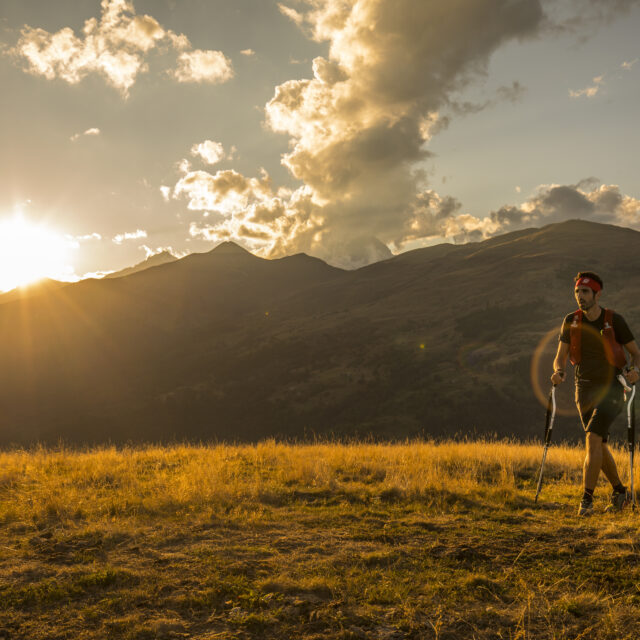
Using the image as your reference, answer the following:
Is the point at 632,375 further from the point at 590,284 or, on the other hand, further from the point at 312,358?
the point at 312,358

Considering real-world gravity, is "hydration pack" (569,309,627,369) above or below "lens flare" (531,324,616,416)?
above

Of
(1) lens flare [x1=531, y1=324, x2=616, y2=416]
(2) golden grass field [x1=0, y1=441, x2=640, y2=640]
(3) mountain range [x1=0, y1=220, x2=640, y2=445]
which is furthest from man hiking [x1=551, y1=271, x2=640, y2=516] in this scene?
(1) lens flare [x1=531, y1=324, x2=616, y2=416]

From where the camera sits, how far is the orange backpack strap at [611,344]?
5812 millimetres

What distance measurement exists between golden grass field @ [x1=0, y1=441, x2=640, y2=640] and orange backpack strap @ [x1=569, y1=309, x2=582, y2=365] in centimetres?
195

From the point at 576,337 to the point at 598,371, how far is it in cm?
50

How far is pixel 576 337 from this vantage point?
600 cm

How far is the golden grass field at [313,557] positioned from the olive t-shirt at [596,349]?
166cm

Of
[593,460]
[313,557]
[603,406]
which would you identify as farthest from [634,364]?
[313,557]

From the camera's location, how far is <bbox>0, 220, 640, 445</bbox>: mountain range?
79.1 meters

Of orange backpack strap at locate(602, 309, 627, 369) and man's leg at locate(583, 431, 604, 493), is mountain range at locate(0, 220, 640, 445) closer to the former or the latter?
man's leg at locate(583, 431, 604, 493)

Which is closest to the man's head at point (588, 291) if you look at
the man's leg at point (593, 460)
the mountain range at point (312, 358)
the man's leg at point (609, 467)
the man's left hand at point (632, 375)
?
the man's left hand at point (632, 375)

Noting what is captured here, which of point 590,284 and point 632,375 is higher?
point 590,284

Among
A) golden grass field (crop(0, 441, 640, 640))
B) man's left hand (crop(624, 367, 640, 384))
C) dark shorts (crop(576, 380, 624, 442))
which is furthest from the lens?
dark shorts (crop(576, 380, 624, 442))

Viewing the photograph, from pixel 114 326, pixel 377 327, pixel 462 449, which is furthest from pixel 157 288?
pixel 462 449
